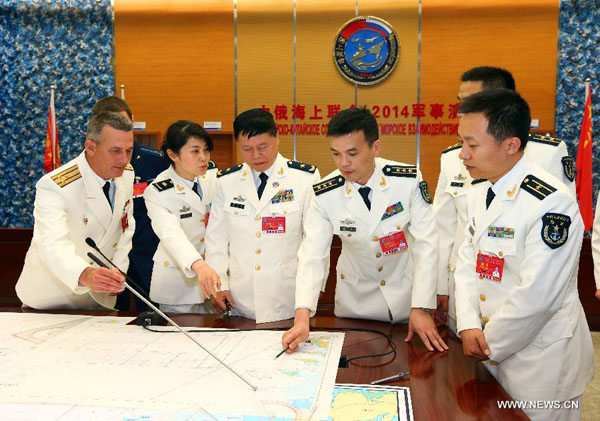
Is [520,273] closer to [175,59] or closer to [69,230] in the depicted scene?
[69,230]

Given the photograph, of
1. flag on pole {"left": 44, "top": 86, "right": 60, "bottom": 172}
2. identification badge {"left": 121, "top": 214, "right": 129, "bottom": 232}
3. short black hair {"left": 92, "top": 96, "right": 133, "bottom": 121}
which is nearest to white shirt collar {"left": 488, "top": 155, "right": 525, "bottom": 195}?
identification badge {"left": 121, "top": 214, "right": 129, "bottom": 232}

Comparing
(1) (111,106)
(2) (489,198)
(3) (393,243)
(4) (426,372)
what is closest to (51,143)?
(1) (111,106)

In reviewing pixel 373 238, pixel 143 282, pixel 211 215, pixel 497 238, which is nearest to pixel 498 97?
pixel 497 238

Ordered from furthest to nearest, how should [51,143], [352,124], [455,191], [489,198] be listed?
[51,143], [455,191], [352,124], [489,198]

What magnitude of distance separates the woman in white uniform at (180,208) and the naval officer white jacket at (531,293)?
130 centimetres

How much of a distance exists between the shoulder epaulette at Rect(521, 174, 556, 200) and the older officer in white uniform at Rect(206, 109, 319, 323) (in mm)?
935

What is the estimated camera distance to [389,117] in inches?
237

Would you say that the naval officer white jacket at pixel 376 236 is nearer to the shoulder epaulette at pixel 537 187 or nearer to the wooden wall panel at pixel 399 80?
the shoulder epaulette at pixel 537 187

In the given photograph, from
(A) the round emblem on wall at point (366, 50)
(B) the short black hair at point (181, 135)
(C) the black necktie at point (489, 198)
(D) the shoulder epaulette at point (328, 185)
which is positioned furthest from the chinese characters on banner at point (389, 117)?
(C) the black necktie at point (489, 198)

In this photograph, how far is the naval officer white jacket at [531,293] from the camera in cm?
141

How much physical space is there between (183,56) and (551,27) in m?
4.30

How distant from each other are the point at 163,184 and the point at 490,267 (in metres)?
1.53

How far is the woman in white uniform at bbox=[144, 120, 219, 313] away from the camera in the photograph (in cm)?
237

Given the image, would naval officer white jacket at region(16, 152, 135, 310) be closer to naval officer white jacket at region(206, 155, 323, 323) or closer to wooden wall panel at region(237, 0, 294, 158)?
naval officer white jacket at region(206, 155, 323, 323)
